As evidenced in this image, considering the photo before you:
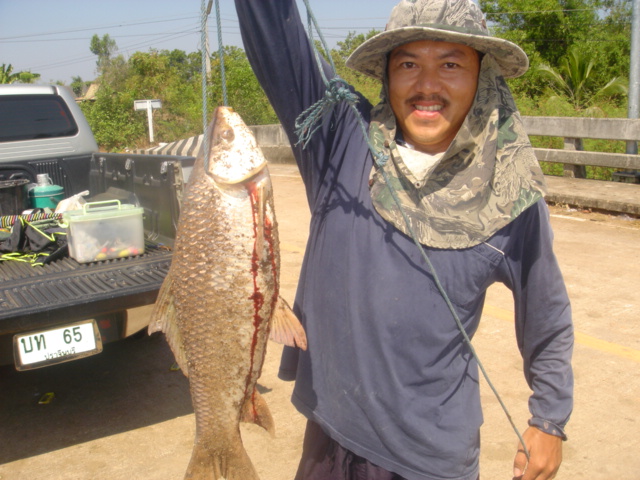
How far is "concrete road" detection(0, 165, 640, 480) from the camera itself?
3576 mm

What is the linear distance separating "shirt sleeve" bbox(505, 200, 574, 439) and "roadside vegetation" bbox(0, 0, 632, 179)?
49.4 feet

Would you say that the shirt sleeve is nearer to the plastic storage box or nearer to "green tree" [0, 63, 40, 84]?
the plastic storage box

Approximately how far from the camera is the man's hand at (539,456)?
215cm

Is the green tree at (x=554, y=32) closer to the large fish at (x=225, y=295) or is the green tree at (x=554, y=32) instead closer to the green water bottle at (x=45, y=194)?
the green water bottle at (x=45, y=194)

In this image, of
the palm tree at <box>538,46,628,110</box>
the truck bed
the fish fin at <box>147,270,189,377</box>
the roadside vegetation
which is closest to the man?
the fish fin at <box>147,270,189,377</box>

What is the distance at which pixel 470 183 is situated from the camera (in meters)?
1.98

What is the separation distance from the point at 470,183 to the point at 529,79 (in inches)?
926

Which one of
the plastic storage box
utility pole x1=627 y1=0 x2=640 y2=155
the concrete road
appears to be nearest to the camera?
the concrete road

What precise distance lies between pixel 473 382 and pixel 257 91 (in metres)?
16.9

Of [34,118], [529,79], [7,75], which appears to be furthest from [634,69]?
[7,75]

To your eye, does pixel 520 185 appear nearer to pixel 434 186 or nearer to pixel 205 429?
pixel 434 186

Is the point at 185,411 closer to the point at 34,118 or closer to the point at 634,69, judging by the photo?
the point at 34,118

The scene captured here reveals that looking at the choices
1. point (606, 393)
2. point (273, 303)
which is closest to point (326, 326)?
point (273, 303)

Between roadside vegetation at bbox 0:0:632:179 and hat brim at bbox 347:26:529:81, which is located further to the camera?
roadside vegetation at bbox 0:0:632:179
